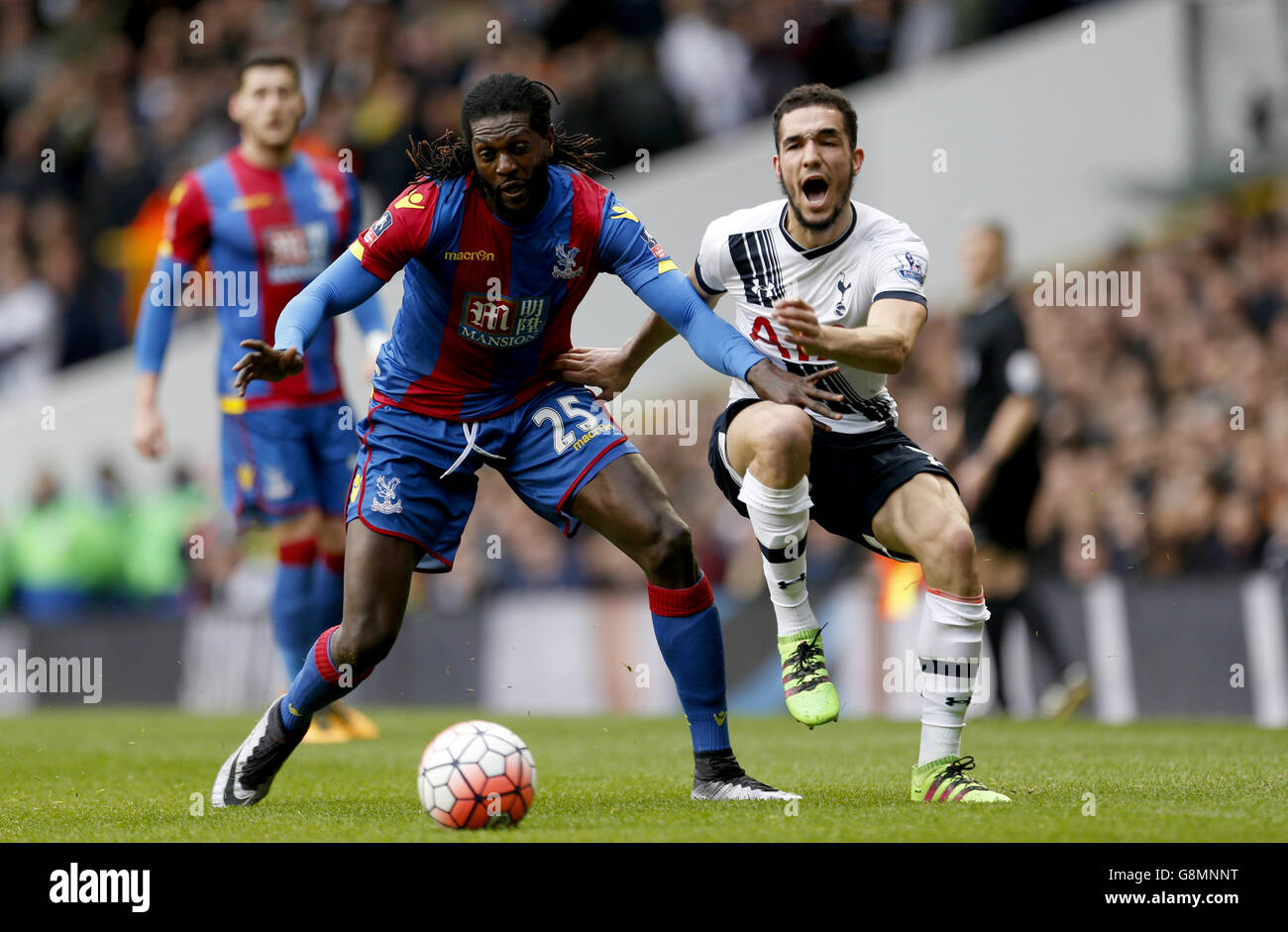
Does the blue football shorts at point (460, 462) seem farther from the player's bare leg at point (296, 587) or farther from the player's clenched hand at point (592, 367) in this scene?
the player's bare leg at point (296, 587)

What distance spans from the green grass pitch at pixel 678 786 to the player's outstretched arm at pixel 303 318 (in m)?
1.41

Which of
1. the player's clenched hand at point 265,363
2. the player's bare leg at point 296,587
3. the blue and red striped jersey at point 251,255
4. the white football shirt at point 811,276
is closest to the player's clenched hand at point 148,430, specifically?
the blue and red striped jersey at point 251,255

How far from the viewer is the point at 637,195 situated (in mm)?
14562

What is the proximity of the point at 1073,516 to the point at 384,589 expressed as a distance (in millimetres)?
6912

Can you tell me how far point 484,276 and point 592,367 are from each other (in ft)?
1.87

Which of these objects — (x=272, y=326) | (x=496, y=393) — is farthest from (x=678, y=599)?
(x=272, y=326)

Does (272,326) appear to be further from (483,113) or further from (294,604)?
(483,113)

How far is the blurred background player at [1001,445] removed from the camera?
31.1 feet

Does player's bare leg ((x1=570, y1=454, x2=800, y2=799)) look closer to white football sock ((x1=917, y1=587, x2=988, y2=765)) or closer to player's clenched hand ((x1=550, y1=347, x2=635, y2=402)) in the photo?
player's clenched hand ((x1=550, y1=347, x2=635, y2=402))

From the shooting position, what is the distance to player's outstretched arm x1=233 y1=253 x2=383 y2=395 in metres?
4.96
